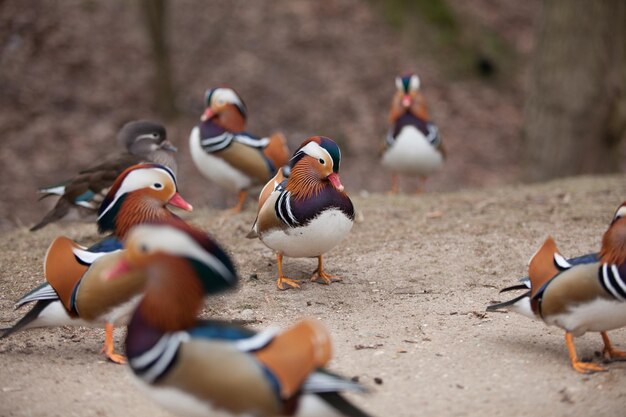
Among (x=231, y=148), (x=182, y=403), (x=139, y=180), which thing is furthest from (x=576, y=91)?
(x=182, y=403)

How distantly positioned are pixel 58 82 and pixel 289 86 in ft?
10.4

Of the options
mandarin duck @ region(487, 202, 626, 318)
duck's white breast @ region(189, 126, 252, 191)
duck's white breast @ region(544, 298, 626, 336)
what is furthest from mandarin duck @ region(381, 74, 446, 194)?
duck's white breast @ region(544, 298, 626, 336)

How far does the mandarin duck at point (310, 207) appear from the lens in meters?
4.48

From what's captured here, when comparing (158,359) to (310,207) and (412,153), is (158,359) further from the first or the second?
(412,153)

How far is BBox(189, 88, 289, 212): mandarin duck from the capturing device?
6.62 meters

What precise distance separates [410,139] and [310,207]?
3564mm

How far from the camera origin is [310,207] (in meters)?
4.48

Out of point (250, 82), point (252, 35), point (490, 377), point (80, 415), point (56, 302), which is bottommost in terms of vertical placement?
point (80, 415)

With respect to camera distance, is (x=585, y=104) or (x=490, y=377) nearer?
(x=490, y=377)

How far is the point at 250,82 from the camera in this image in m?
11.5

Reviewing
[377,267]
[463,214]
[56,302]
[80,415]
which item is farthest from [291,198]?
[463,214]

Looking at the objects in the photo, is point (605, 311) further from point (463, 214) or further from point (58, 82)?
point (58, 82)

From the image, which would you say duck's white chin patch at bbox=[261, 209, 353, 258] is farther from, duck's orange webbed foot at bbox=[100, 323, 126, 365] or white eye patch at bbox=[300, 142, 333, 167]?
duck's orange webbed foot at bbox=[100, 323, 126, 365]

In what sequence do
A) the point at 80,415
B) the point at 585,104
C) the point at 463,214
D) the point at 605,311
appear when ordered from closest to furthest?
the point at 80,415, the point at 605,311, the point at 463,214, the point at 585,104
